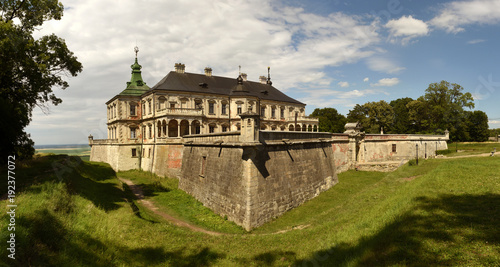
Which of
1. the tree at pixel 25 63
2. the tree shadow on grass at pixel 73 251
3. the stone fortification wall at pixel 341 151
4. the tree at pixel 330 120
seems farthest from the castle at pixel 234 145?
the tree at pixel 330 120

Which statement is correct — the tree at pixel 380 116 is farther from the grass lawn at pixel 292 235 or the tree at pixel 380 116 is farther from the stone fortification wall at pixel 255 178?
the grass lawn at pixel 292 235

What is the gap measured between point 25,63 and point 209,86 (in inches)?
966

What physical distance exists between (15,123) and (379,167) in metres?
32.0

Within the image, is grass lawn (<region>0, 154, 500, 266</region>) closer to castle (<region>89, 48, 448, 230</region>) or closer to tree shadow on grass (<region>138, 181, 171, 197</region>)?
castle (<region>89, 48, 448, 230</region>)

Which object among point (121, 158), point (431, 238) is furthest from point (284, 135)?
point (121, 158)

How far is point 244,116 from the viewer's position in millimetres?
13336

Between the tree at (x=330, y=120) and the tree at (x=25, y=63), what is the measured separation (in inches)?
2069

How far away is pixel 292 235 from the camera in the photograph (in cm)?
1036

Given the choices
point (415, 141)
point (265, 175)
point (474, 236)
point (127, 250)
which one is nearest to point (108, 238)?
point (127, 250)

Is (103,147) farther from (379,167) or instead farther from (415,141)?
(415,141)

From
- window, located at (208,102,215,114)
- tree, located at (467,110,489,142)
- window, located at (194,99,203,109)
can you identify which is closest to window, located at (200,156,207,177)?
window, located at (194,99,203,109)

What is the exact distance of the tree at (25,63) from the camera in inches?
501

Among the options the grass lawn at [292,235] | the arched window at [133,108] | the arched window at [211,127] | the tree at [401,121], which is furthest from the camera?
the tree at [401,121]

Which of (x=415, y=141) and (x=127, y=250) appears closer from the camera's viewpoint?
(x=127, y=250)
